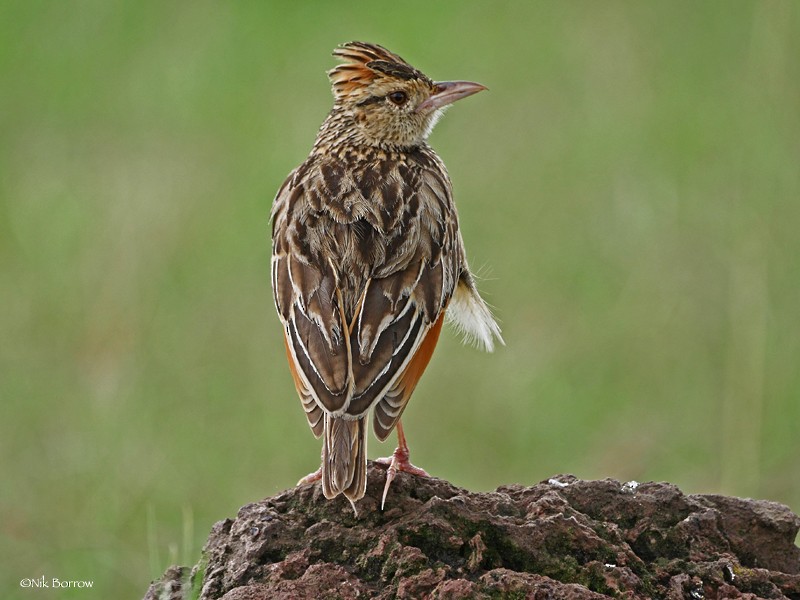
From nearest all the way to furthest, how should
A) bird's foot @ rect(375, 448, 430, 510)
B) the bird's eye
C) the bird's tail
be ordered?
the bird's tail → bird's foot @ rect(375, 448, 430, 510) → the bird's eye

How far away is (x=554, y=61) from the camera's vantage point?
53.5ft

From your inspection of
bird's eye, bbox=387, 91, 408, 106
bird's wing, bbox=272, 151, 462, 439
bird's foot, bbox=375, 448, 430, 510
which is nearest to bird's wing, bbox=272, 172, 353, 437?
bird's wing, bbox=272, 151, 462, 439

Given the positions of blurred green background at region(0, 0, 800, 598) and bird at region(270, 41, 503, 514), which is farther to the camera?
blurred green background at region(0, 0, 800, 598)

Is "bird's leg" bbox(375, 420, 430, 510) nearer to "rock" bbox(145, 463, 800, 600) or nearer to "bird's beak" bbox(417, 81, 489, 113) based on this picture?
"rock" bbox(145, 463, 800, 600)

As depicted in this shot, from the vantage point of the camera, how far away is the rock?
17.9 feet


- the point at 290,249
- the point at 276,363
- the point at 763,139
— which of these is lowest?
the point at 290,249

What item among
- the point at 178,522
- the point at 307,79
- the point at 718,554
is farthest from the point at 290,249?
the point at 307,79

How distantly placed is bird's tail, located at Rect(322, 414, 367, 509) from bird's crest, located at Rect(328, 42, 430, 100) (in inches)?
99.3

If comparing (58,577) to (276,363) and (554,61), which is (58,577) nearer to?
(276,363)

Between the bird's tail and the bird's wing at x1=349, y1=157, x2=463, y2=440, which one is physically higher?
the bird's wing at x1=349, y1=157, x2=463, y2=440

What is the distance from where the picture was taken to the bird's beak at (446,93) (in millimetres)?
8195

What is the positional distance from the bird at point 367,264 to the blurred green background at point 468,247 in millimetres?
879

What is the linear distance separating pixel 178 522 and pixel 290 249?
3.09 m

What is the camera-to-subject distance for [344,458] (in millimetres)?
5996
